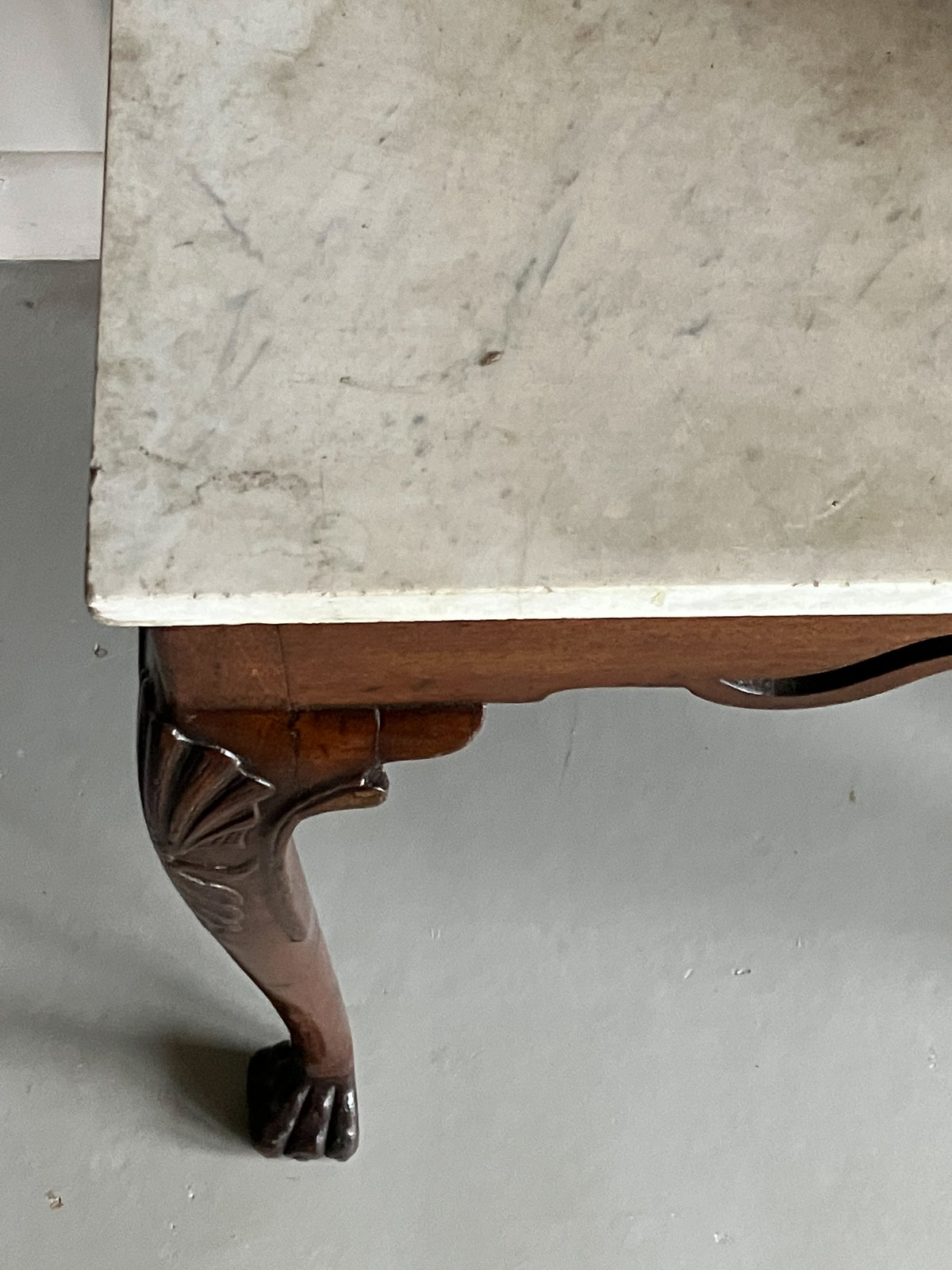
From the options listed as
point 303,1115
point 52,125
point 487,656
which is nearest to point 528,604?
point 487,656

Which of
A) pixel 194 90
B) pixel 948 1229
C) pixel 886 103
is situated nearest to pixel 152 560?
pixel 194 90

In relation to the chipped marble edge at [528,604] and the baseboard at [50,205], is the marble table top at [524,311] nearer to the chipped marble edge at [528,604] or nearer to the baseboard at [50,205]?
the chipped marble edge at [528,604]

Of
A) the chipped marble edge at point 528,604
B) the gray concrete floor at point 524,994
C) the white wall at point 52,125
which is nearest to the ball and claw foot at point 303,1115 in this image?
the gray concrete floor at point 524,994

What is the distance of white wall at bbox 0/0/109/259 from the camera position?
0.92 meters

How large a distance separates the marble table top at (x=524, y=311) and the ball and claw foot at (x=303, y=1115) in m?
0.55

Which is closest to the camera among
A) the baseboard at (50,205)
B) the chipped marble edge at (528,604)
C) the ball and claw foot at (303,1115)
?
the chipped marble edge at (528,604)

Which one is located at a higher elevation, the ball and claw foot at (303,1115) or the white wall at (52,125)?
the white wall at (52,125)

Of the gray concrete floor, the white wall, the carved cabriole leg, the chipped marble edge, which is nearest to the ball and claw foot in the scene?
the gray concrete floor

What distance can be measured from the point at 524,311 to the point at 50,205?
827 mm

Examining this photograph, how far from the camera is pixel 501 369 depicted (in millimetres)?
388

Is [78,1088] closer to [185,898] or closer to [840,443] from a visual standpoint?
[185,898]

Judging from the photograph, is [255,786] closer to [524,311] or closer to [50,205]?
[524,311]

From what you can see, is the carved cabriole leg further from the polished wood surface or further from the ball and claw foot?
the ball and claw foot

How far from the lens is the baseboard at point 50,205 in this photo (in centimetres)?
106
